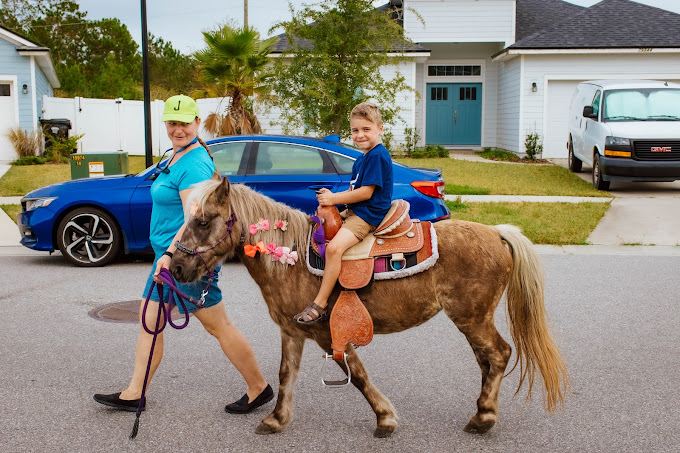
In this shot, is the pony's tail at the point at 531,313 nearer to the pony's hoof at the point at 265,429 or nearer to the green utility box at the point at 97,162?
the pony's hoof at the point at 265,429

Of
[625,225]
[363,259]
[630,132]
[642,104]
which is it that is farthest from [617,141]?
[363,259]

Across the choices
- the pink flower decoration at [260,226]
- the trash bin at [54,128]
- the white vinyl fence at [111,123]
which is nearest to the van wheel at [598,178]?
the pink flower decoration at [260,226]

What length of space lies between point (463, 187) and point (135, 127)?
51.2 feet

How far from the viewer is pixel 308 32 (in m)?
16.2

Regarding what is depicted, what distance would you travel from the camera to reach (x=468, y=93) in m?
25.5

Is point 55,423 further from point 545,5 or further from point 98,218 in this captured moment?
point 545,5

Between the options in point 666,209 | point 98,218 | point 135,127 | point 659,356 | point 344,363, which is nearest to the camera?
point 344,363

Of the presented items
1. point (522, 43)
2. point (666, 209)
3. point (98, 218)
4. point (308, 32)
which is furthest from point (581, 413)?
point (522, 43)

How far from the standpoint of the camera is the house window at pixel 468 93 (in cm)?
2548

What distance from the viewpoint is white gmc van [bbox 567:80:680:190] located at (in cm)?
1420

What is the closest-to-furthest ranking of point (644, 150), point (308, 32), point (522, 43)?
point (644, 150) → point (308, 32) → point (522, 43)

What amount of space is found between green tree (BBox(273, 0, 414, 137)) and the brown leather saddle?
40.0 feet

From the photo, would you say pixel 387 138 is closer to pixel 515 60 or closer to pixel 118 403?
pixel 515 60

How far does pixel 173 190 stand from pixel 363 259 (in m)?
1.20
